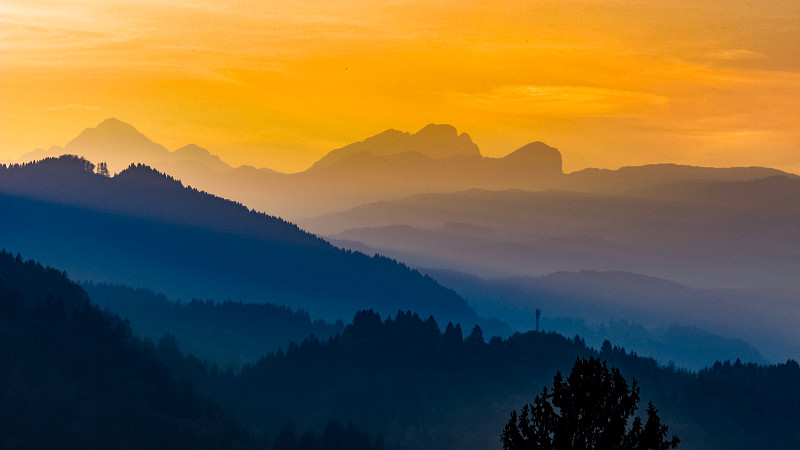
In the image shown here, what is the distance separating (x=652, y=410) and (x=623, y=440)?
360 centimetres

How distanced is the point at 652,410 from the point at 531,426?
757 cm

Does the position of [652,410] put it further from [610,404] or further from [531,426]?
[531,426]

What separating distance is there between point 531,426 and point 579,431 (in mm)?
2798

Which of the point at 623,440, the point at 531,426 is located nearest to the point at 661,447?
the point at 623,440

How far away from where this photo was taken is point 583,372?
6944 centimetres

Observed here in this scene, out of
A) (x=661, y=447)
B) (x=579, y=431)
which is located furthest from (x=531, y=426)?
(x=661, y=447)

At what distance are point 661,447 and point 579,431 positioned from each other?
4.63 meters

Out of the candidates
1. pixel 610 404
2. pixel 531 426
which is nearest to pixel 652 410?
pixel 610 404

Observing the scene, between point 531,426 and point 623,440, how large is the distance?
5200mm

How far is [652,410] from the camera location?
70125mm

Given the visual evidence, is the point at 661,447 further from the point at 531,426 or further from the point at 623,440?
the point at 531,426

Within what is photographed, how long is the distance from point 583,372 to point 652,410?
15.7ft

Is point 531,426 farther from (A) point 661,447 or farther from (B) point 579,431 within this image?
(A) point 661,447

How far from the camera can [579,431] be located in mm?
68438
